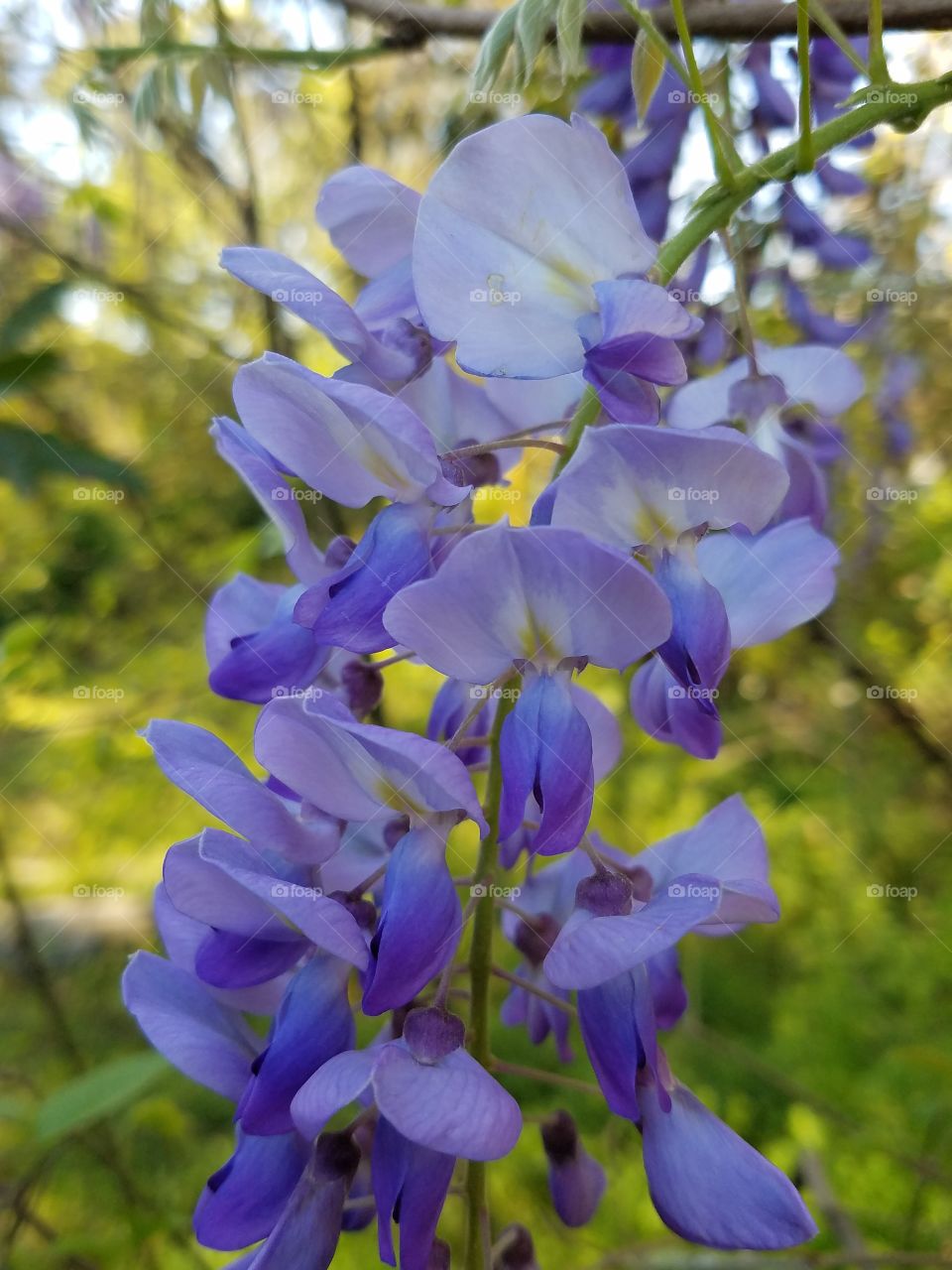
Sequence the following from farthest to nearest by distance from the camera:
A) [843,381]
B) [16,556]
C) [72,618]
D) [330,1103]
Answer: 1. [16,556]
2. [72,618]
3. [843,381]
4. [330,1103]

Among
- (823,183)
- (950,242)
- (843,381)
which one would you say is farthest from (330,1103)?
(950,242)

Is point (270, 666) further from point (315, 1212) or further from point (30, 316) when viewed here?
point (30, 316)

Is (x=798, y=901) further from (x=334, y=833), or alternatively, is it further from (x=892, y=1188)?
(x=334, y=833)

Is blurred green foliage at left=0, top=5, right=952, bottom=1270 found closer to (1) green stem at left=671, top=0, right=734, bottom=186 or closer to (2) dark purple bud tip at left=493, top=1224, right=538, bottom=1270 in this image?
(2) dark purple bud tip at left=493, top=1224, right=538, bottom=1270

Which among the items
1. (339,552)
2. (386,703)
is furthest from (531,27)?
(386,703)

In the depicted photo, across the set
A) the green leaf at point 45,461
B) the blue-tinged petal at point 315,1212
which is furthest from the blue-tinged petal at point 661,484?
the green leaf at point 45,461

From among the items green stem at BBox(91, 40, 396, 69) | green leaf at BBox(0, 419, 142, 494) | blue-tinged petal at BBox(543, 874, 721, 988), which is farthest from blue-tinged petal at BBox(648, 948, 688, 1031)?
green leaf at BBox(0, 419, 142, 494)
